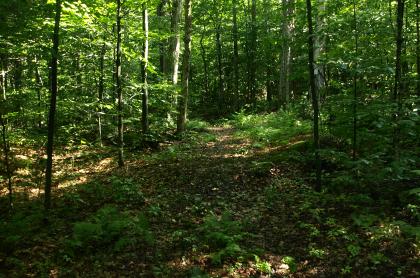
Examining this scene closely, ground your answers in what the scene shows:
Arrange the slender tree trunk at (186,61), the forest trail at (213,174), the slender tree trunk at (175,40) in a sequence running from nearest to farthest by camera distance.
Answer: the forest trail at (213,174), the slender tree trunk at (186,61), the slender tree trunk at (175,40)

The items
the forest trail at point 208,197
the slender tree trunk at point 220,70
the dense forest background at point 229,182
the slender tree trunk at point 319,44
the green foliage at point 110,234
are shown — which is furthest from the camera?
the slender tree trunk at point 220,70

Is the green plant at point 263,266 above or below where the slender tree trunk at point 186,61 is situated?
below

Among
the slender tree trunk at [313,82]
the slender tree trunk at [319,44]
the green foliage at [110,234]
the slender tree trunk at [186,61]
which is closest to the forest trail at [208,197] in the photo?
the green foliage at [110,234]

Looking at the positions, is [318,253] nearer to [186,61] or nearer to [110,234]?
[110,234]

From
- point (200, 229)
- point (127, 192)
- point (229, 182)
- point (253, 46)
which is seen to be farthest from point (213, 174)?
point (253, 46)

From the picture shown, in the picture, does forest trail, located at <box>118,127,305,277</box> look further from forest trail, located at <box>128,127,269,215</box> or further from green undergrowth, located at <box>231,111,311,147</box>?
green undergrowth, located at <box>231,111,311,147</box>

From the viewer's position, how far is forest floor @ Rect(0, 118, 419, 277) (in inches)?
254

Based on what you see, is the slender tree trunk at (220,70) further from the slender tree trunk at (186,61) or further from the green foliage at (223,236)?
the green foliage at (223,236)

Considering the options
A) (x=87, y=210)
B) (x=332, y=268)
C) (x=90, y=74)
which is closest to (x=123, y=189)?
(x=87, y=210)

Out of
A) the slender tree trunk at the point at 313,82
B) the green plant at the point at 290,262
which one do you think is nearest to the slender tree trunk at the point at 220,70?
the slender tree trunk at the point at 313,82

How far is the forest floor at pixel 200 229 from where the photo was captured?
6.46 meters

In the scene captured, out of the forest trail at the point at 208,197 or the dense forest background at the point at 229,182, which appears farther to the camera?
the forest trail at the point at 208,197

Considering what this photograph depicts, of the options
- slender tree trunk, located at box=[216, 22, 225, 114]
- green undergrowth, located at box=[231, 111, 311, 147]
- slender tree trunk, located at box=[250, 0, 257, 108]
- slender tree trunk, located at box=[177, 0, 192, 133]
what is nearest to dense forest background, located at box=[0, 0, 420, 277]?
green undergrowth, located at box=[231, 111, 311, 147]

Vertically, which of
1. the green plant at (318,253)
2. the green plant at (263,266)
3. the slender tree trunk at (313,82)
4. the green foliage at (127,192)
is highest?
the slender tree trunk at (313,82)
